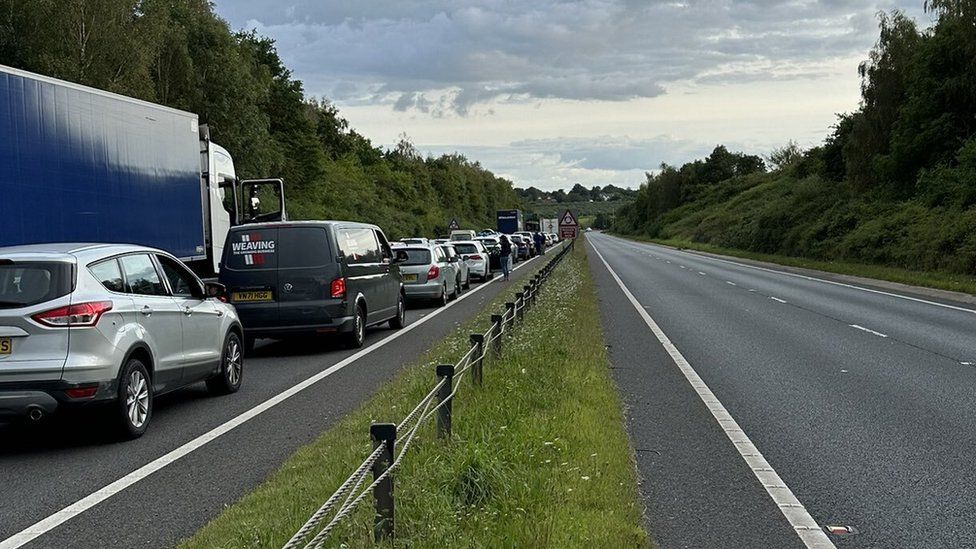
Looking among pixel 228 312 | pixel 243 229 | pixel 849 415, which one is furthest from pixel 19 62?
pixel 849 415

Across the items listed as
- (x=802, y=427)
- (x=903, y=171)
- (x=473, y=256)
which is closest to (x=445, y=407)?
(x=802, y=427)

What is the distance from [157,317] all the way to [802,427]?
228 inches

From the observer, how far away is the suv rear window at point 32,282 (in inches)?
309

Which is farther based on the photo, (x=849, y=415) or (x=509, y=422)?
(x=849, y=415)

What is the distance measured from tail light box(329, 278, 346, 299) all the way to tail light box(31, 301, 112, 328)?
253 inches

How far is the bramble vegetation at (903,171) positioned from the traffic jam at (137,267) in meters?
24.0

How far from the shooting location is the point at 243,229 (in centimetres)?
1448

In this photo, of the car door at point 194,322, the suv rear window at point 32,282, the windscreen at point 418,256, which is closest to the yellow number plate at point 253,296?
the car door at point 194,322

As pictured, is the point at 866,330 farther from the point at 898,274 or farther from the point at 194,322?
the point at 898,274

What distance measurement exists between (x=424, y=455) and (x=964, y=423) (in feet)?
16.6

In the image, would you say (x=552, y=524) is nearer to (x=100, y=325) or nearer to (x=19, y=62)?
(x=100, y=325)

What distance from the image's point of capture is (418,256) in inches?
922

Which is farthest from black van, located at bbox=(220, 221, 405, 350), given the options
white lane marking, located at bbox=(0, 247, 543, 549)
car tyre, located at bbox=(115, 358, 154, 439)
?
car tyre, located at bbox=(115, 358, 154, 439)

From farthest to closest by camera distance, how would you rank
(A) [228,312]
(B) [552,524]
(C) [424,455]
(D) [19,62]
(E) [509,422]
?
(D) [19,62], (A) [228,312], (E) [509,422], (C) [424,455], (B) [552,524]
